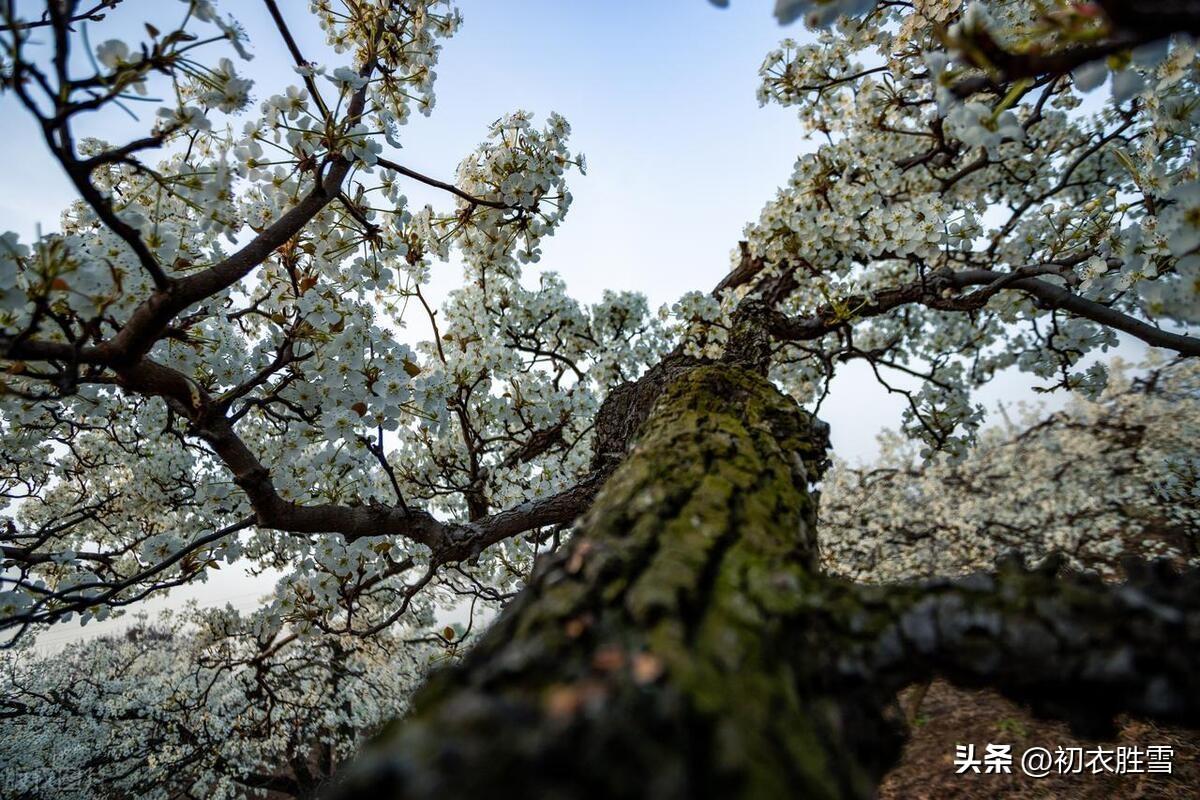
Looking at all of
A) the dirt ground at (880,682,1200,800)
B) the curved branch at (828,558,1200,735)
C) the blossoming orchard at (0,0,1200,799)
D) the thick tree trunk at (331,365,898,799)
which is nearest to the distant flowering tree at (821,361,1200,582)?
the blossoming orchard at (0,0,1200,799)

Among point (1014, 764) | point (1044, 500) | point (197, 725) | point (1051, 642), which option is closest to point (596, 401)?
point (1051, 642)

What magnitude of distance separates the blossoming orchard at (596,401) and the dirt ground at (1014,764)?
118 inches

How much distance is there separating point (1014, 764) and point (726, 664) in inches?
297

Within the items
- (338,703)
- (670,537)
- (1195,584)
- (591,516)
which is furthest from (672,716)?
(338,703)

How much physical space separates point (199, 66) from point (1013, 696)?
2.98 metres

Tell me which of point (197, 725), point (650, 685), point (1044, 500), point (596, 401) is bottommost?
point (197, 725)

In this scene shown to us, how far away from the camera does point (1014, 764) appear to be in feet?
17.6

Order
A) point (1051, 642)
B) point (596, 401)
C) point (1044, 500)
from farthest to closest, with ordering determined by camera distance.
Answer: point (1044, 500) → point (596, 401) → point (1051, 642)

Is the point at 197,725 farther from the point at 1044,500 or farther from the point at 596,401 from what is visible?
the point at 1044,500

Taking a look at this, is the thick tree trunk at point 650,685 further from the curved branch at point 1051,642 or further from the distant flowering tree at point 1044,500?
the distant flowering tree at point 1044,500

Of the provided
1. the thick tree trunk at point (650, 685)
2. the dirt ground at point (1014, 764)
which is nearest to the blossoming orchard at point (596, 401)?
the thick tree trunk at point (650, 685)

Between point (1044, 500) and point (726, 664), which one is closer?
point (726, 664)

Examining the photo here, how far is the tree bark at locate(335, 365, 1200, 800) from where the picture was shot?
482mm

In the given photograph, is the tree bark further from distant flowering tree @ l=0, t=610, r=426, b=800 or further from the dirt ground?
distant flowering tree @ l=0, t=610, r=426, b=800
